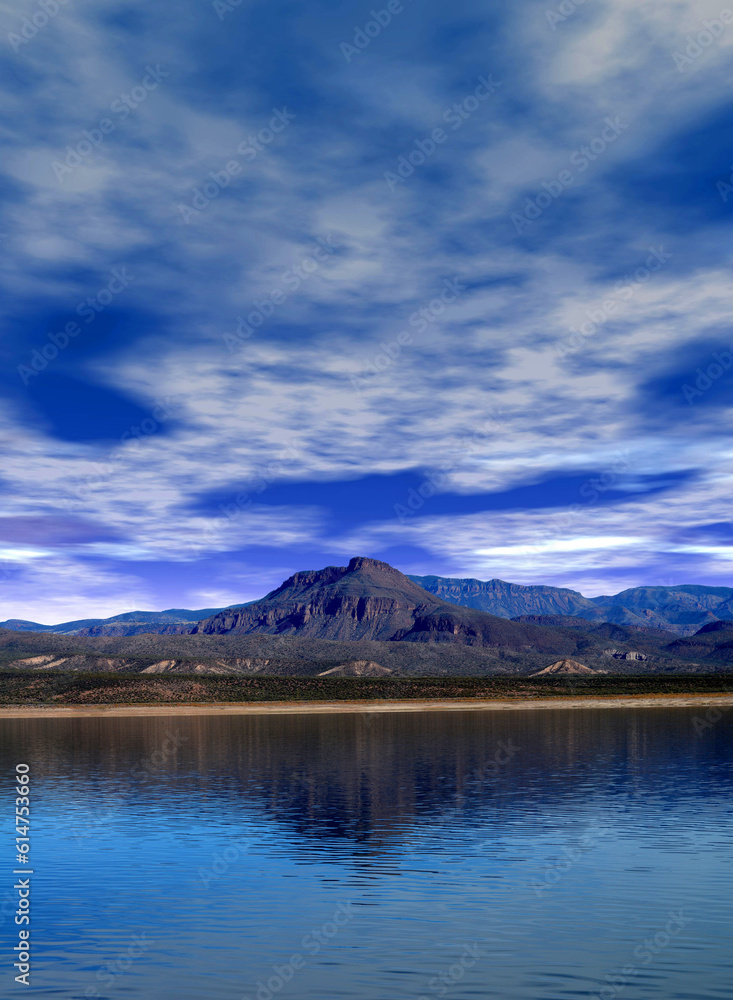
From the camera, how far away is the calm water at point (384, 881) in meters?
20.6

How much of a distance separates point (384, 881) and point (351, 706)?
493ft

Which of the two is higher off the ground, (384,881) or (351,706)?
(384,881)

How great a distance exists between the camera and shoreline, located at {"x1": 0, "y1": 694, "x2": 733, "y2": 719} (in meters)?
167

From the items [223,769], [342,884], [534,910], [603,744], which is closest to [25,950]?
[342,884]

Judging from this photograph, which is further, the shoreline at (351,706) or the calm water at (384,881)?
the shoreline at (351,706)

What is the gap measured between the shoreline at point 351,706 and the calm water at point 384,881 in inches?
4072

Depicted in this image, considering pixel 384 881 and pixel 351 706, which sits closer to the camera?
pixel 384 881

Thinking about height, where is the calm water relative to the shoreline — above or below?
above

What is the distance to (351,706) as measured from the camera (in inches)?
6954

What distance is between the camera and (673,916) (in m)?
25.0

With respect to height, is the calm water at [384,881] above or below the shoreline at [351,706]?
above

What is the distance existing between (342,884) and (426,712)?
13541 cm

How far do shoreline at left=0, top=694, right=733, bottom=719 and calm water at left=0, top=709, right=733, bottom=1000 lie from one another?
339 ft

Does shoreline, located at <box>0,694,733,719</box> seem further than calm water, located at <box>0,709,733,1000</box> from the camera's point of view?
Yes
